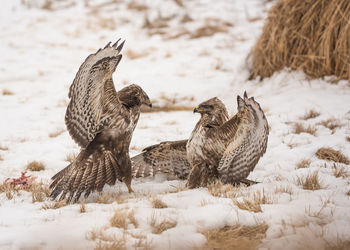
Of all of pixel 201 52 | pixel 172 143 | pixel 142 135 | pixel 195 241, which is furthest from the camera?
pixel 201 52

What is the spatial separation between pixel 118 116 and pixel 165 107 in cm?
425

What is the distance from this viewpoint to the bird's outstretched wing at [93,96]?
3.23m

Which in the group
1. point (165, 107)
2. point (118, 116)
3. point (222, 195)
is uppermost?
point (118, 116)

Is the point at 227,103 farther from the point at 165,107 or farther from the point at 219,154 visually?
the point at 219,154

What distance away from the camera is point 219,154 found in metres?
3.54

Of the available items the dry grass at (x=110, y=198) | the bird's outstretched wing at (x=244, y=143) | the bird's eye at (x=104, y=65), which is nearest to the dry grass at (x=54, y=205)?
the dry grass at (x=110, y=198)

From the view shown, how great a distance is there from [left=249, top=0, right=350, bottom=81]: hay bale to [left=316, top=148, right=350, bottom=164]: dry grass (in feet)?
9.40

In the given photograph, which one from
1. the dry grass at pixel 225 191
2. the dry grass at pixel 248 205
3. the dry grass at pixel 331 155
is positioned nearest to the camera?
the dry grass at pixel 248 205

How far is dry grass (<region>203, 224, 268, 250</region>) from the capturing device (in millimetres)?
2340

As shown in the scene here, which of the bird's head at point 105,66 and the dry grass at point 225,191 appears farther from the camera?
the bird's head at point 105,66

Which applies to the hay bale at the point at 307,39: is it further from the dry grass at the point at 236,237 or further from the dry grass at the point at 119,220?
the dry grass at the point at 119,220

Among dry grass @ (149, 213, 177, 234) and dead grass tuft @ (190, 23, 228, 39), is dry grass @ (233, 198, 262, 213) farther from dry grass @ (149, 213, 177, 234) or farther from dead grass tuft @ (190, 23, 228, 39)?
dead grass tuft @ (190, 23, 228, 39)

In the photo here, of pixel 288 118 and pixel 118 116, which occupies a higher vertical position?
pixel 118 116

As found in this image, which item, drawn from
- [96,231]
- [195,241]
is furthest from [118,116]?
[195,241]
